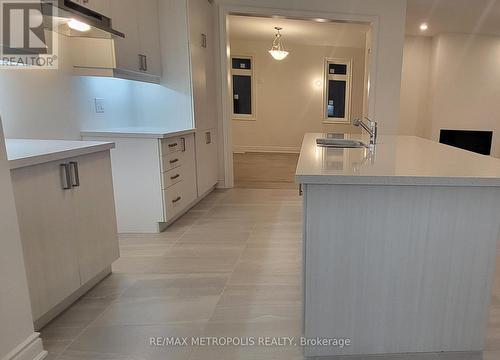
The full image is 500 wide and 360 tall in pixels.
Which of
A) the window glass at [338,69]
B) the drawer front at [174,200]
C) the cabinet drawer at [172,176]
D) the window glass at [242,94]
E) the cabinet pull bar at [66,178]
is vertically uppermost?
the window glass at [338,69]

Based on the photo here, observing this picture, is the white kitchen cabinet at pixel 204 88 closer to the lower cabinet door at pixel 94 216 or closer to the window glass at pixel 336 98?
the lower cabinet door at pixel 94 216

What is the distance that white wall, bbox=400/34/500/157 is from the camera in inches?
255

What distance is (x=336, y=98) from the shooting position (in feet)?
28.0

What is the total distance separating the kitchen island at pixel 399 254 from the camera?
1302 mm

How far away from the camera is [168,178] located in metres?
3.03

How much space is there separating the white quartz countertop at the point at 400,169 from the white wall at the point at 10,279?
1151mm

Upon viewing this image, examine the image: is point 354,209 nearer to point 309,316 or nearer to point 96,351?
point 309,316

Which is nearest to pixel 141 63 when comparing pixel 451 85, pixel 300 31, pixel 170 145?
pixel 170 145

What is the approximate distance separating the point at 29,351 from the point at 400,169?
5.72ft

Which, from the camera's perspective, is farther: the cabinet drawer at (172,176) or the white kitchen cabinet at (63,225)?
the cabinet drawer at (172,176)

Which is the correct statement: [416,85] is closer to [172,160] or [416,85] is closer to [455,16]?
[455,16]

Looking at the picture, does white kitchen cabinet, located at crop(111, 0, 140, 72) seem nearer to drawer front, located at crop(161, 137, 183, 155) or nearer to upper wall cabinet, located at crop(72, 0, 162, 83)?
upper wall cabinet, located at crop(72, 0, 162, 83)

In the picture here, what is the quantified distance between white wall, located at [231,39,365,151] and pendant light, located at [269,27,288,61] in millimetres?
262

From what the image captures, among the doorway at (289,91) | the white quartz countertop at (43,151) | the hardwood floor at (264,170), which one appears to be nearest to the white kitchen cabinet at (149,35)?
the white quartz countertop at (43,151)
